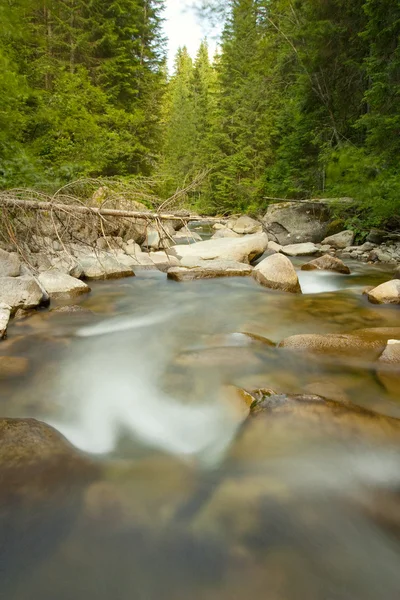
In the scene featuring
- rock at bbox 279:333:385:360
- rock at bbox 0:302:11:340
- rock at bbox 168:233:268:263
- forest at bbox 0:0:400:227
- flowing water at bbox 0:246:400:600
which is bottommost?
flowing water at bbox 0:246:400:600

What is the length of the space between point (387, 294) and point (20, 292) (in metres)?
5.26

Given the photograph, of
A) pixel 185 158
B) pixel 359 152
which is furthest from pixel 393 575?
pixel 185 158

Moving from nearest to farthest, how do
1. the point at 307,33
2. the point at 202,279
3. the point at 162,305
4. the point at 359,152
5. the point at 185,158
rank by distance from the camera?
the point at 162,305 → the point at 202,279 → the point at 359,152 → the point at 307,33 → the point at 185,158

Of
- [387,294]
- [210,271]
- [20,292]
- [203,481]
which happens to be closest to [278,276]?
[210,271]

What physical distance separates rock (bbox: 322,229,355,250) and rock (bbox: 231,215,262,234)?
4.51m

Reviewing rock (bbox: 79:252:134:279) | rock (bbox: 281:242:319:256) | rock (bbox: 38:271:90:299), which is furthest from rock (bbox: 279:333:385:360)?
rock (bbox: 281:242:319:256)

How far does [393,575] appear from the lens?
4.54ft

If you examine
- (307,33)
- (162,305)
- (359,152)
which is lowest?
(162,305)

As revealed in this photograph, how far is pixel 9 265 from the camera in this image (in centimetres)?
473

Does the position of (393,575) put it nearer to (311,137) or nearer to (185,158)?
(311,137)

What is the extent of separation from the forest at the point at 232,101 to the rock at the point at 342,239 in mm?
446

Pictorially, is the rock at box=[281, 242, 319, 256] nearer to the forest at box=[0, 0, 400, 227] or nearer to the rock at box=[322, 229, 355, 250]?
the rock at box=[322, 229, 355, 250]

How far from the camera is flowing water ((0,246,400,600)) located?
53.9 inches

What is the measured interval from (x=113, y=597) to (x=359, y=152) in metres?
10.1
